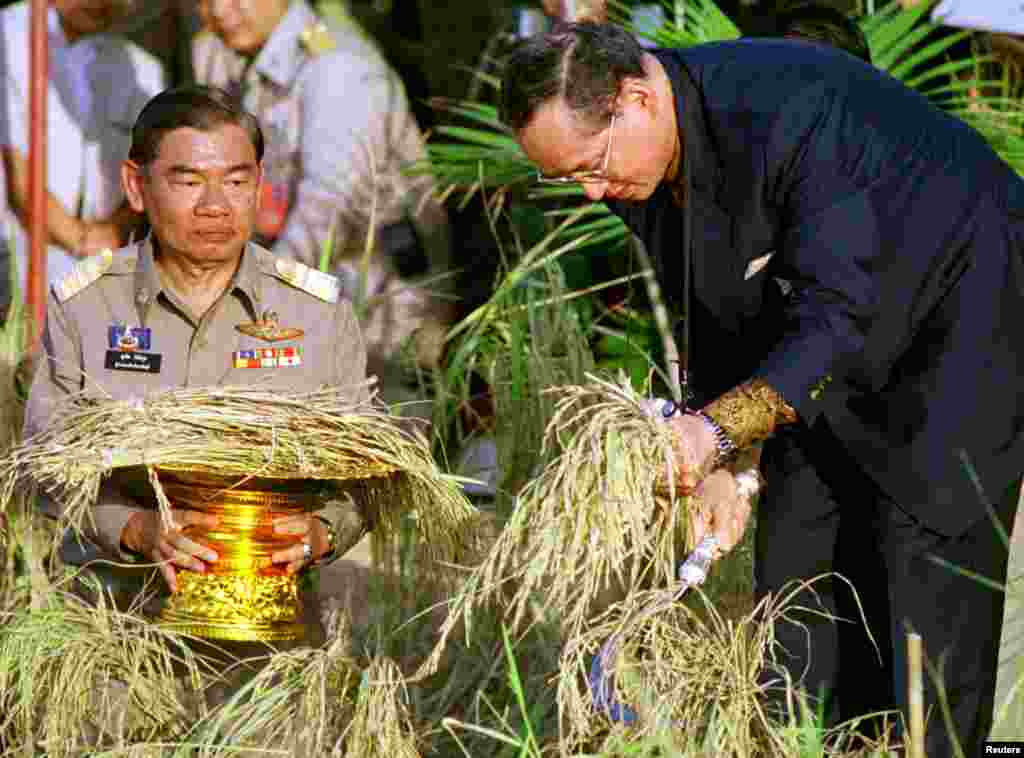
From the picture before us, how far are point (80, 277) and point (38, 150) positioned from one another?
1824 mm

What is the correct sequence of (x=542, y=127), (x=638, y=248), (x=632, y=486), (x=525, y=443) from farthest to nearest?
(x=638, y=248), (x=525, y=443), (x=542, y=127), (x=632, y=486)

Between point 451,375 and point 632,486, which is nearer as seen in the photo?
point 632,486

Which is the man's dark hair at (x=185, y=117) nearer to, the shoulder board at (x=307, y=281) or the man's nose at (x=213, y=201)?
the man's nose at (x=213, y=201)

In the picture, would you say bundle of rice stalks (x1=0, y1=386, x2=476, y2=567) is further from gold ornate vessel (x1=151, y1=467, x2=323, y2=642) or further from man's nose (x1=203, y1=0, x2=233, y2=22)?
man's nose (x1=203, y1=0, x2=233, y2=22)

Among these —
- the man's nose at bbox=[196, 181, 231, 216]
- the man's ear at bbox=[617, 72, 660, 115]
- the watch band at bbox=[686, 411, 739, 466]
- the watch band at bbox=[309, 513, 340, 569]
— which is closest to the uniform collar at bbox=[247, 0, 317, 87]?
the man's nose at bbox=[196, 181, 231, 216]

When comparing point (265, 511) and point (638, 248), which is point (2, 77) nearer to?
point (638, 248)

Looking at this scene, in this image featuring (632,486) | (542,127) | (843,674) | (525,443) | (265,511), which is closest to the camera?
(632,486)

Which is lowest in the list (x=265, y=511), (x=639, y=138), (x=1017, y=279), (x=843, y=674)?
(x=843, y=674)

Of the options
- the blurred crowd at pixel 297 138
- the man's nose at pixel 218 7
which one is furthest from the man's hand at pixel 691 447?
the man's nose at pixel 218 7

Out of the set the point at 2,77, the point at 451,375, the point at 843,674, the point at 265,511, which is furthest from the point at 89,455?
the point at 2,77

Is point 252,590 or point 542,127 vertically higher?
point 542,127

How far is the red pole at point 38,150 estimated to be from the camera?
508 cm

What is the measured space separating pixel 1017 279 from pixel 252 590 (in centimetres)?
147

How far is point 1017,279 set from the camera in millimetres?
3088
